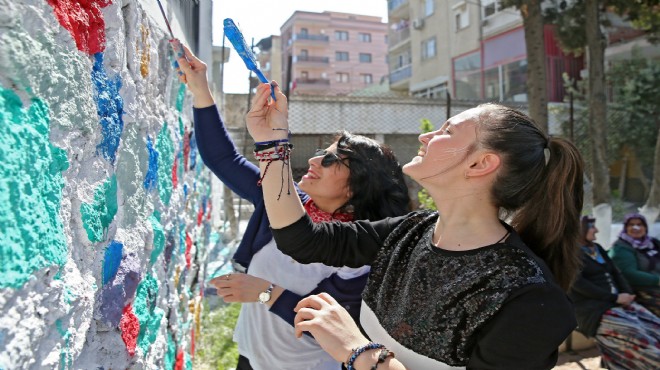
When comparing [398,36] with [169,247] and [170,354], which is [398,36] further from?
[170,354]

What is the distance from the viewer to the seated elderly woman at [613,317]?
12.3ft

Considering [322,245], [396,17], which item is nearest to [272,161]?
[322,245]

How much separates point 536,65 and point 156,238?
5.18m

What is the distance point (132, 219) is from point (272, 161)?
48 cm

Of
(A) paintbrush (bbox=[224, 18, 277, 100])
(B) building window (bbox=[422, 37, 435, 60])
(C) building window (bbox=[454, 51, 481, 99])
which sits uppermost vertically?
(B) building window (bbox=[422, 37, 435, 60])

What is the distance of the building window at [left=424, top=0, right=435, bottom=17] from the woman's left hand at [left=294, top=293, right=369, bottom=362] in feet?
85.4

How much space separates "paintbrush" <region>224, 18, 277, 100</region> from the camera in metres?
1.51

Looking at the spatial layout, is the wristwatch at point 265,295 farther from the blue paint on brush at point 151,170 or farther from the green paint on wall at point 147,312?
the blue paint on brush at point 151,170

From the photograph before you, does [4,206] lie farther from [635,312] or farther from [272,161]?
[635,312]

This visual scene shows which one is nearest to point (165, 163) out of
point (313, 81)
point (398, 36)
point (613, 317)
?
point (613, 317)

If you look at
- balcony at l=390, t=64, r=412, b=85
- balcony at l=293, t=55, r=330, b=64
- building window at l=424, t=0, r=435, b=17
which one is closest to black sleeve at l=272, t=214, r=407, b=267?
building window at l=424, t=0, r=435, b=17

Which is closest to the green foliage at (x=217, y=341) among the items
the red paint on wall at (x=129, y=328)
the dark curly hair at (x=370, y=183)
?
the dark curly hair at (x=370, y=183)

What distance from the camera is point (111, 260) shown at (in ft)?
4.50

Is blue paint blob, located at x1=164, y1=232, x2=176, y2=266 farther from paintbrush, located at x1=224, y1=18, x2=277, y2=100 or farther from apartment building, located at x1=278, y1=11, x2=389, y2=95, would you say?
apartment building, located at x1=278, y1=11, x2=389, y2=95
